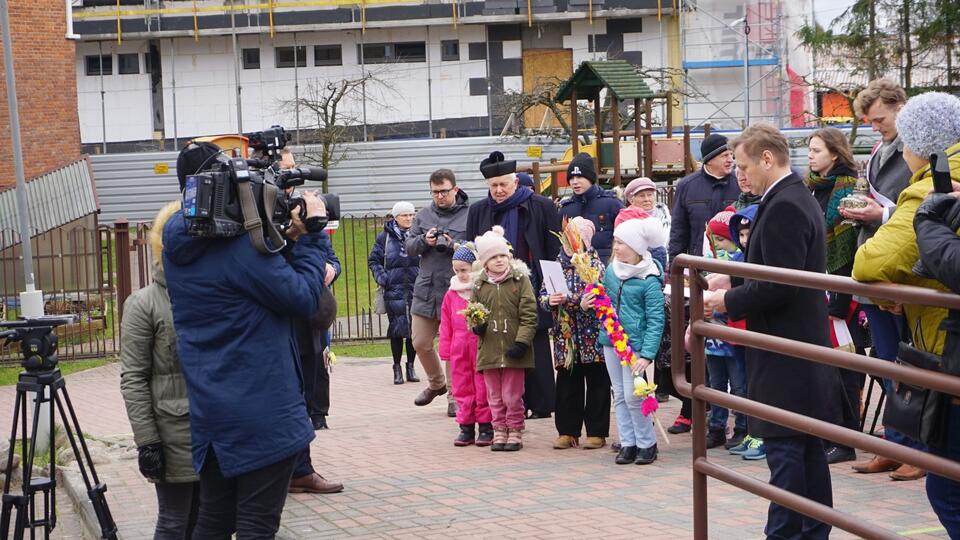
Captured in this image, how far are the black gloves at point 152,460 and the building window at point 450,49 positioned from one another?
4061cm

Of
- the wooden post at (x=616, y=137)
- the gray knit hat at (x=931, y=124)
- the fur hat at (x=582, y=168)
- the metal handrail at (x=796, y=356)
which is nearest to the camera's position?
the metal handrail at (x=796, y=356)

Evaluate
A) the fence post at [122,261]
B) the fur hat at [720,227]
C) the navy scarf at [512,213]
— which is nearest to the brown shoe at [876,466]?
the fur hat at [720,227]

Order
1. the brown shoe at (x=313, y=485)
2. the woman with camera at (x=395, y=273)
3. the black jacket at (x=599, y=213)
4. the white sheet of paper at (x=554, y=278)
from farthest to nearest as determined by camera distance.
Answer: the woman with camera at (x=395, y=273)
the black jacket at (x=599, y=213)
the white sheet of paper at (x=554, y=278)
the brown shoe at (x=313, y=485)

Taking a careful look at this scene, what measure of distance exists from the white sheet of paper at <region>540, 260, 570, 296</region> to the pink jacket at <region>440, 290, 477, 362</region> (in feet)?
2.99

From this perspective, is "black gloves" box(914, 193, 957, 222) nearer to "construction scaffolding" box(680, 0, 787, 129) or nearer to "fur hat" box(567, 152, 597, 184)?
"fur hat" box(567, 152, 597, 184)

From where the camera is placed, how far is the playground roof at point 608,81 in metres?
17.2

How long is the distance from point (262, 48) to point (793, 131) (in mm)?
19876

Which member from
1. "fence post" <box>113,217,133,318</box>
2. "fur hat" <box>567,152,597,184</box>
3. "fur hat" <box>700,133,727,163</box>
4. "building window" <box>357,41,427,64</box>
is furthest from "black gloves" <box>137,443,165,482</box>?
"building window" <box>357,41,427,64</box>

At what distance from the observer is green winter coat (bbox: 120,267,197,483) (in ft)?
18.0

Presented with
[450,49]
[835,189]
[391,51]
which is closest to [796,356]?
[835,189]

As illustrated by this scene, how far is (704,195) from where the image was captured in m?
9.81

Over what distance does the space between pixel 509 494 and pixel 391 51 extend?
39304 millimetres

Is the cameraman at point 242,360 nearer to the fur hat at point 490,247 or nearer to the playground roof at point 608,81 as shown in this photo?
the fur hat at point 490,247

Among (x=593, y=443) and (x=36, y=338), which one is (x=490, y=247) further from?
(x=36, y=338)
